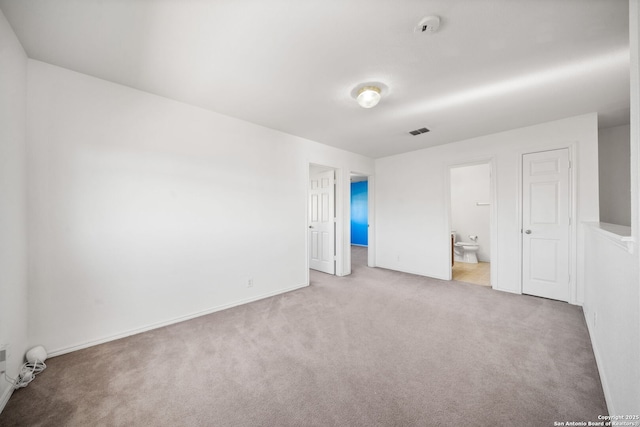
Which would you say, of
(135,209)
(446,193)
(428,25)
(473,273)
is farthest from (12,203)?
(473,273)

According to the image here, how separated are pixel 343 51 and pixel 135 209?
2.45 m

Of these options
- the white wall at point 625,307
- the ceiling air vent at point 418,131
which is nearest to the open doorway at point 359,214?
the ceiling air vent at point 418,131

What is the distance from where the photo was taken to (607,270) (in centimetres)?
176

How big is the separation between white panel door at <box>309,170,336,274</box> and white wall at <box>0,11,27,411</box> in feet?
12.2

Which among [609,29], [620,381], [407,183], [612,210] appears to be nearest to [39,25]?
[609,29]

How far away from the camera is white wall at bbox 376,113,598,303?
3.09 metres

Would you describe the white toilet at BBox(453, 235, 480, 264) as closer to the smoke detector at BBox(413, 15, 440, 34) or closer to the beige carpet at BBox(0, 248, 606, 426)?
the beige carpet at BBox(0, 248, 606, 426)

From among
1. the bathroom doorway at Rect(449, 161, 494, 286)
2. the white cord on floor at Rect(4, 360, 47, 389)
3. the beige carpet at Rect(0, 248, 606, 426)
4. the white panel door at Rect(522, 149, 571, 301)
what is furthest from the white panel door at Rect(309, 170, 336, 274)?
the white cord on floor at Rect(4, 360, 47, 389)

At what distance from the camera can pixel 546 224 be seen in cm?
335

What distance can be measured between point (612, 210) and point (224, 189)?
18.7 feet

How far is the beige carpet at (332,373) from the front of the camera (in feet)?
4.75

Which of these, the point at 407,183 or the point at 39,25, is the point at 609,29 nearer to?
the point at 407,183

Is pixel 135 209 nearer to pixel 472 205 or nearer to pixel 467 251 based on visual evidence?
pixel 467 251

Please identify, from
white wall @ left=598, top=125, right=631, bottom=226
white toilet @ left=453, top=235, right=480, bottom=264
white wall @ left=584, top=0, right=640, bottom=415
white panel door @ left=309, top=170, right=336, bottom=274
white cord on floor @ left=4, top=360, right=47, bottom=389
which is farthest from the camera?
white toilet @ left=453, top=235, right=480, bottom=264
